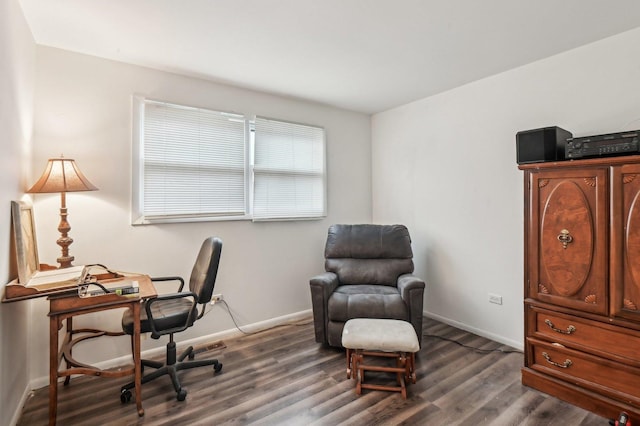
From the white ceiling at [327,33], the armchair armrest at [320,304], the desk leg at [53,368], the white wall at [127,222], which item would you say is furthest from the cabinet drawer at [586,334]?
the desk leg at [53,368]

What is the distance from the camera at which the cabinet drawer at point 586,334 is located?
6.00 feet

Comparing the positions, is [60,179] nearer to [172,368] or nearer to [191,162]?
[191,162]

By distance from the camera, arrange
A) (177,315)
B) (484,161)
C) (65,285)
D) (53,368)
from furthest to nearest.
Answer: (484,161), (177,315), (65,285), (53,368)

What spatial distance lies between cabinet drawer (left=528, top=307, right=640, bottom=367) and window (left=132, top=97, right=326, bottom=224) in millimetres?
2347

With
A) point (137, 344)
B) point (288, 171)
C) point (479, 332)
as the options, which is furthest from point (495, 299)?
point (137, 344)

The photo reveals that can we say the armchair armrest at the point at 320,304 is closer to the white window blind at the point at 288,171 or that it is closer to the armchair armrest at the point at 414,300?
the armchair armrest at the point at 414,300

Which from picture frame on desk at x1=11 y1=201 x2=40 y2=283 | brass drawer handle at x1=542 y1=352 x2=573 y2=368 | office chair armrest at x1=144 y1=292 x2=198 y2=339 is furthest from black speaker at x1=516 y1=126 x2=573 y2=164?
picture frame on desk at x1=11 y1=201 x2=40 y2=283

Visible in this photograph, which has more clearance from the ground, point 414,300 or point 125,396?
point 414,300

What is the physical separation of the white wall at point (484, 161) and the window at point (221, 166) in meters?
1.14

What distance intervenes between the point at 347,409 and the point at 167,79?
3040mm

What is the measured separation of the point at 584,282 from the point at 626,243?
328mm

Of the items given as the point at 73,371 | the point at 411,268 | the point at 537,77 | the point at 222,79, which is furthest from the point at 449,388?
the point at 222,79

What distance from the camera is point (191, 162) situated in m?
2.89

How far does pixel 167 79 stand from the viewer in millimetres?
2795
